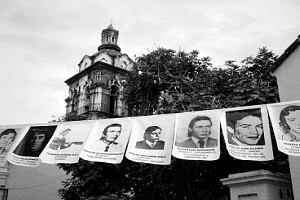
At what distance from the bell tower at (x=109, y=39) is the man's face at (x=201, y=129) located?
2059 cm

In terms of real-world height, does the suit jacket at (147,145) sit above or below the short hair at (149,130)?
below

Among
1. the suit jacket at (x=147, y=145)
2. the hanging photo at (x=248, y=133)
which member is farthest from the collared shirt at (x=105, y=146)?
the hanging photo at (x=248, y=133)

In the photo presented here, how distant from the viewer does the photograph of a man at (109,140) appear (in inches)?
283

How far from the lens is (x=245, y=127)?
21.2 feet

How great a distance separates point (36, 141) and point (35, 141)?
0.07 feet

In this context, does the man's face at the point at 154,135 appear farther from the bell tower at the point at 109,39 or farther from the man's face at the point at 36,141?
the bell tower at the point at 109,39

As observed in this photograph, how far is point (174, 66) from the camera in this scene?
637 inches

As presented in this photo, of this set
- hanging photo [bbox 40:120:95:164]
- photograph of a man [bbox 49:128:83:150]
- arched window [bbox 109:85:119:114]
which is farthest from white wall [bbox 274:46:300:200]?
arched window [bbox 109:85:119:114]

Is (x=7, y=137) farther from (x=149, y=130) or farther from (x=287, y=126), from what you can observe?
(x=287, y=126)

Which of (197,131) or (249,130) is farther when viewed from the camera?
(197,131)

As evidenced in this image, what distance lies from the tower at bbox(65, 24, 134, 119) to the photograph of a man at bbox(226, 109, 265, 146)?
16.7 meters

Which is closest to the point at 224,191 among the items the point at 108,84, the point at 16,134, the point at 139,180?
the point at 139,180

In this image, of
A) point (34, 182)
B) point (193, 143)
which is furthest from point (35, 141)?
point (34, 182)

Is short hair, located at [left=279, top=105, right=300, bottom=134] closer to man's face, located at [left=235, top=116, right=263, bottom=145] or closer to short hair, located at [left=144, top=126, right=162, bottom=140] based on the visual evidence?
man's face, located at [left=235, top=116, right=263, bottom=145]
